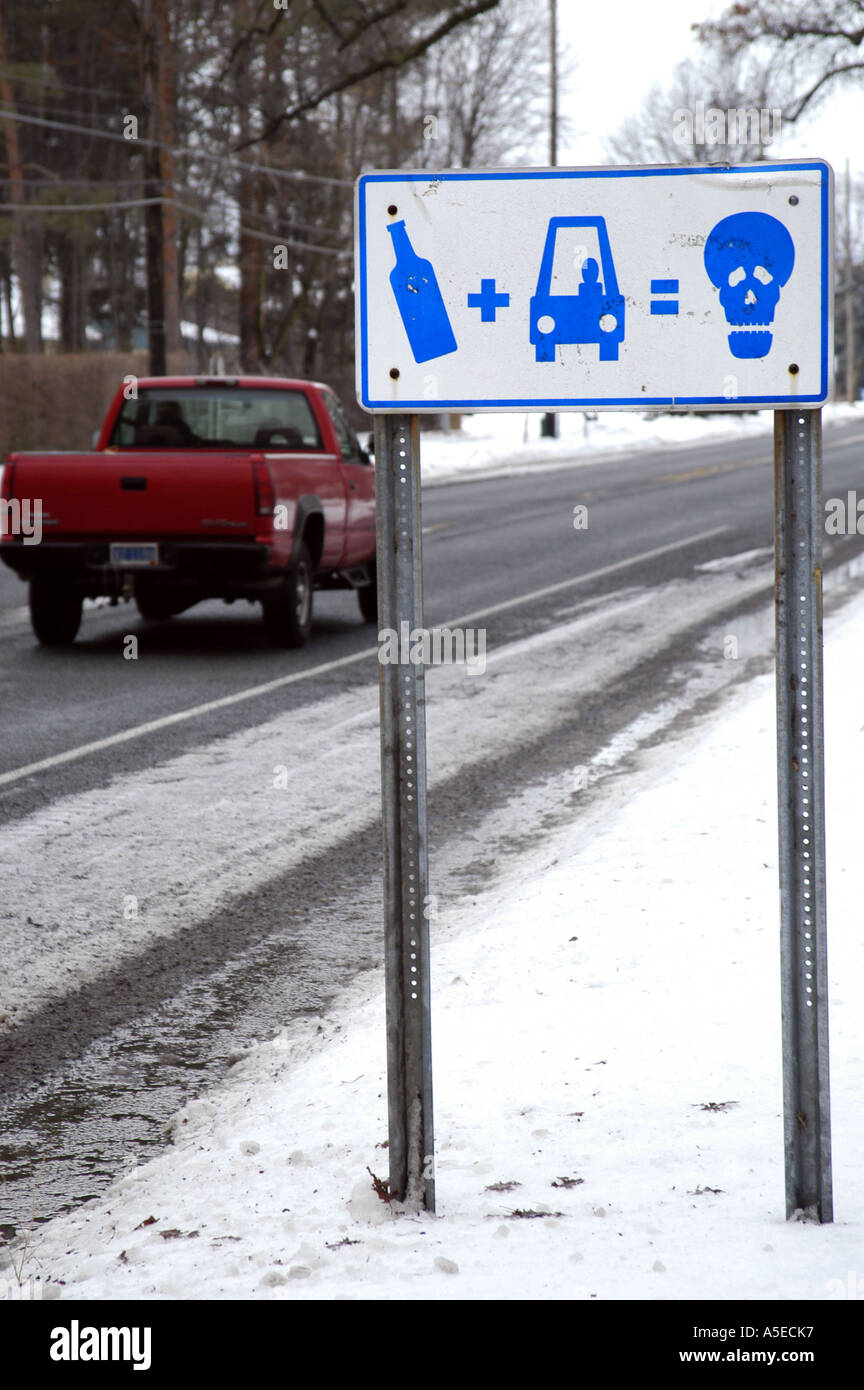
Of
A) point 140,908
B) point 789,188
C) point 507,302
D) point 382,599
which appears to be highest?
point 789,188

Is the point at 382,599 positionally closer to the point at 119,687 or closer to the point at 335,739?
the point at 335,739

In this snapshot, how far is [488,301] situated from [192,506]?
8.29 metres

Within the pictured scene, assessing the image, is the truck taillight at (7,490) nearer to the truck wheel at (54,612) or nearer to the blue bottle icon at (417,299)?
the truck wheel at (54,612)

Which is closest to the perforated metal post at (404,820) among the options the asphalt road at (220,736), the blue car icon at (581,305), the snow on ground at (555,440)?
the blue car icon at (581,305)

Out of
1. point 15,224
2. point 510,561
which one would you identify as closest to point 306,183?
point 15,224

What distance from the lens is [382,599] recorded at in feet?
10.2

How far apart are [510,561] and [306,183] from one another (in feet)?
116

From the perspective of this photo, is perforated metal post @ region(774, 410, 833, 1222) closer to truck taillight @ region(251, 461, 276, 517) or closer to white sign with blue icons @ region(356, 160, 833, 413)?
white sign with blue icons @ region(356, 160, 833, 413)

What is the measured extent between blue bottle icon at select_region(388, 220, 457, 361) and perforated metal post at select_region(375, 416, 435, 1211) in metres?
0.15

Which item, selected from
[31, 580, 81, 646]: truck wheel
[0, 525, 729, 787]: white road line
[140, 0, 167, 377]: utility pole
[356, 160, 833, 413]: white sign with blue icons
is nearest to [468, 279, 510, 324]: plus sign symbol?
[356, 160, 833, 413]: white sign with blue icons

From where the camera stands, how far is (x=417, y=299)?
10.1 feet

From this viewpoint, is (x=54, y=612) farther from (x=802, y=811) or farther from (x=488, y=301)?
(x=802, y=811)

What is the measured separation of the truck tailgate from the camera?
11.1 metres

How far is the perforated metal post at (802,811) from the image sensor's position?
3006 millimetres
